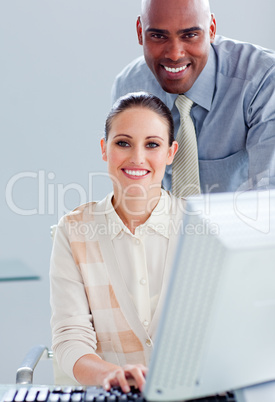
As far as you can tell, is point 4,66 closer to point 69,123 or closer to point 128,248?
point 69,123

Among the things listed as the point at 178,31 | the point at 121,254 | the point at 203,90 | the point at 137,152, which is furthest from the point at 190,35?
the point at 121,254

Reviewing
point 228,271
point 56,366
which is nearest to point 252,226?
point 228,271

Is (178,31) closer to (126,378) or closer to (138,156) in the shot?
(138,156)

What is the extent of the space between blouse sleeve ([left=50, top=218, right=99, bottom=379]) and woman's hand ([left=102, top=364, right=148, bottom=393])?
253mm

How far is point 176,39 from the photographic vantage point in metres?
1.71

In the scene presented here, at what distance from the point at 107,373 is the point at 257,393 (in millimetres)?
380

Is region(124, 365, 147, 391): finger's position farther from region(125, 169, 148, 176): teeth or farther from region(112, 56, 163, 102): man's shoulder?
region(112, 56, 163, 102): man's shoulder

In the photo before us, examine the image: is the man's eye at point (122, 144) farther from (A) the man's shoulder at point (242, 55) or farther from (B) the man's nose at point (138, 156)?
(A) the man's shoulder at point (242, 55)

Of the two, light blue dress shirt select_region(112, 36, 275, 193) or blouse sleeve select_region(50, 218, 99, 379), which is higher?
light blue dress shirt select_region(112, 36, 275, 193)

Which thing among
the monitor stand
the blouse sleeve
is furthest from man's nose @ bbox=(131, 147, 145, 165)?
the monitor stand

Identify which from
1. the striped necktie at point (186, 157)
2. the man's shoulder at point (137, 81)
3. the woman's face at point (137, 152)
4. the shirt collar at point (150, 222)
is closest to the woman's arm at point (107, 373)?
the shirt collar at point (150, 222)

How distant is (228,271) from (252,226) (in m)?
0.08

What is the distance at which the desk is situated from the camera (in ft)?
4.25

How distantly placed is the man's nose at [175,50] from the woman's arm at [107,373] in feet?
3.15
